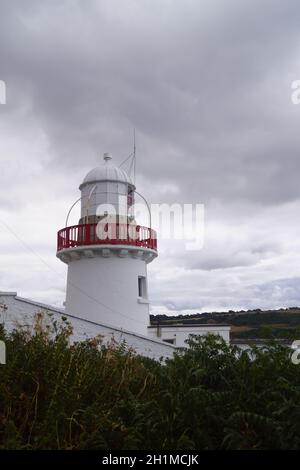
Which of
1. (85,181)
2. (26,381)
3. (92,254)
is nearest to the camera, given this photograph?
(26,381)

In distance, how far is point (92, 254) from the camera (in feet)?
50.8

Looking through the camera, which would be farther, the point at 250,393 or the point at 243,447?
the point at 250,393

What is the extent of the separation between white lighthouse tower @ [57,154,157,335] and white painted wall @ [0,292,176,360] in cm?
229

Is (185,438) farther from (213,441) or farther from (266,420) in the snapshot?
(266,420)

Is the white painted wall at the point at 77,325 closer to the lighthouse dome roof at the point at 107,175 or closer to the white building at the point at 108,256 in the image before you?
the white building at the point at 108,256

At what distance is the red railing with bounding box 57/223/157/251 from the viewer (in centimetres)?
1534

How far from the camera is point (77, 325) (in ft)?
39.5

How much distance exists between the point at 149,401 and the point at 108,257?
10.3 metres

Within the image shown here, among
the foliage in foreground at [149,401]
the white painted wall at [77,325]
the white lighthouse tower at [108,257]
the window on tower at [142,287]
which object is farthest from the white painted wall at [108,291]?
the foliage in foreground at [149,401]

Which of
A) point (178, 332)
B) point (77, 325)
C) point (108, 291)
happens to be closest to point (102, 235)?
point (108, 291)

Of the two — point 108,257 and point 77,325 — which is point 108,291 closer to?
point 108,257

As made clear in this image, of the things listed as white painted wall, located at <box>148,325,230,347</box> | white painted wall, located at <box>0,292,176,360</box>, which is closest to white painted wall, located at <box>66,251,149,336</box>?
white painted wall, located at <box>148,325,230,347</box>
